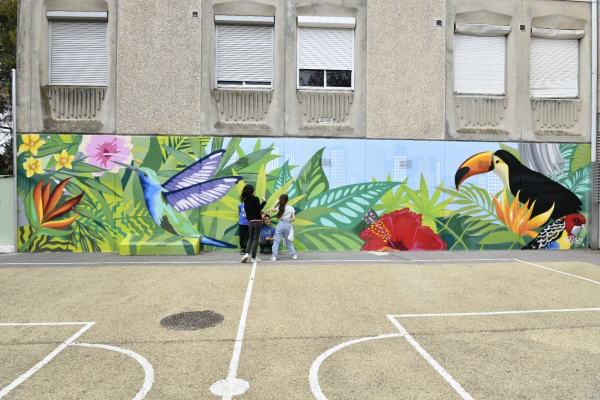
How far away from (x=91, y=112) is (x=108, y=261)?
4.39 m

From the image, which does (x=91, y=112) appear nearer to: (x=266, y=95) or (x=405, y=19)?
(x=266, y=95)

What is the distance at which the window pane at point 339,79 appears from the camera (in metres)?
12.1

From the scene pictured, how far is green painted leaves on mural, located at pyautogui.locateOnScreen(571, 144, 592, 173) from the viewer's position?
1256cm

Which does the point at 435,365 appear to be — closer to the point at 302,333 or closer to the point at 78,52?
the point at 302,333

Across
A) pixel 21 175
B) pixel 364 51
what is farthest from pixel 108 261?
pixel 364 51

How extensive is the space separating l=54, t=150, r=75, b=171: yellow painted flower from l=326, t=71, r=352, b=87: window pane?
25.3 ft

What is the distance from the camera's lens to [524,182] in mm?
12383

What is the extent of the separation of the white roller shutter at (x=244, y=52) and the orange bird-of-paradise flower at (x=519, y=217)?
8026 mm

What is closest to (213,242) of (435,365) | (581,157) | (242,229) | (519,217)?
(242,229)

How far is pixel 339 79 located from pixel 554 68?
6.78 m

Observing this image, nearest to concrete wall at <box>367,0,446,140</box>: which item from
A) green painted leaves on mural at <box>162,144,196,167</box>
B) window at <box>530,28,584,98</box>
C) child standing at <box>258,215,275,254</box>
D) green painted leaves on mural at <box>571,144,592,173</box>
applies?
window at <box>530,28,584,98</box>

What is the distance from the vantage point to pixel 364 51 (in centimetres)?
1190

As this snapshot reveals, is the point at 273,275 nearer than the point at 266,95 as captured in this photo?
Yes

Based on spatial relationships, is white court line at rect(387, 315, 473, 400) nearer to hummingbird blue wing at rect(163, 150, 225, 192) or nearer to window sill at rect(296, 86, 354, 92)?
hummingbird blue wing at rect(163, 150, 225, 192)
